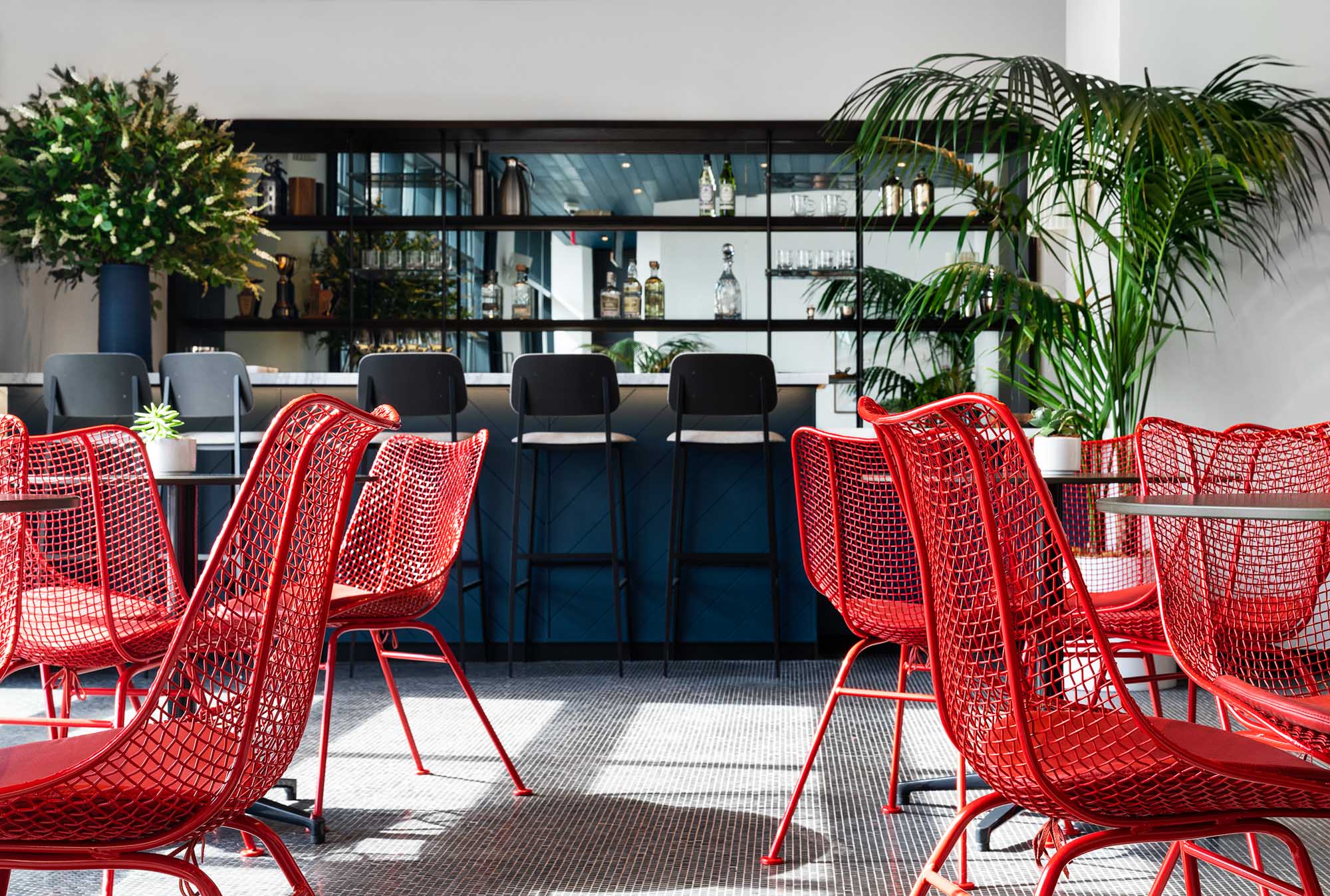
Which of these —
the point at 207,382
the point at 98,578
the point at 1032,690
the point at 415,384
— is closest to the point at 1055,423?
the point at 1032,690

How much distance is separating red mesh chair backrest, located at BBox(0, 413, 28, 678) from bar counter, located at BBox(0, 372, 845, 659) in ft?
6.77

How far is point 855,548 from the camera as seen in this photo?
235 cm

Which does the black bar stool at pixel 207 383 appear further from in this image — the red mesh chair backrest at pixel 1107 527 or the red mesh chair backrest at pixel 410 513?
the red mesh chair backrest at pixel 1107 527

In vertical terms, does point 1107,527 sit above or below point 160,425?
below

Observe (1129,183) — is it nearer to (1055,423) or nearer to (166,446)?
(1055,423)

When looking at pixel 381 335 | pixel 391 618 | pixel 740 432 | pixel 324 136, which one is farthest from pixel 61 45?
pixel 391 618

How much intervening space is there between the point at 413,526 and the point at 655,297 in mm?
3667

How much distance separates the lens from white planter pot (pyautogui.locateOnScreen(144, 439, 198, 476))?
7.89ft

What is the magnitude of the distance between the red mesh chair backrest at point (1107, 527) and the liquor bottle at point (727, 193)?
10.3 ft

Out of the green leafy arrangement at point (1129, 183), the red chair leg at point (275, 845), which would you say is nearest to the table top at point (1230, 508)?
the red chair leg at point (275, 845)

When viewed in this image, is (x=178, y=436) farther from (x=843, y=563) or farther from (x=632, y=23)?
(x=632, y=23)

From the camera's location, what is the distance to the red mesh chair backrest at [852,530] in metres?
2.21

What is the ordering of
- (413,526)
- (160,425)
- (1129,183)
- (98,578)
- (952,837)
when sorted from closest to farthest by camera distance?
1. (952,837)
2. (98,578)
3. (160,425)
4. (413,526)
5. (1129,183)

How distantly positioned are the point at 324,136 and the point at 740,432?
131 inches
